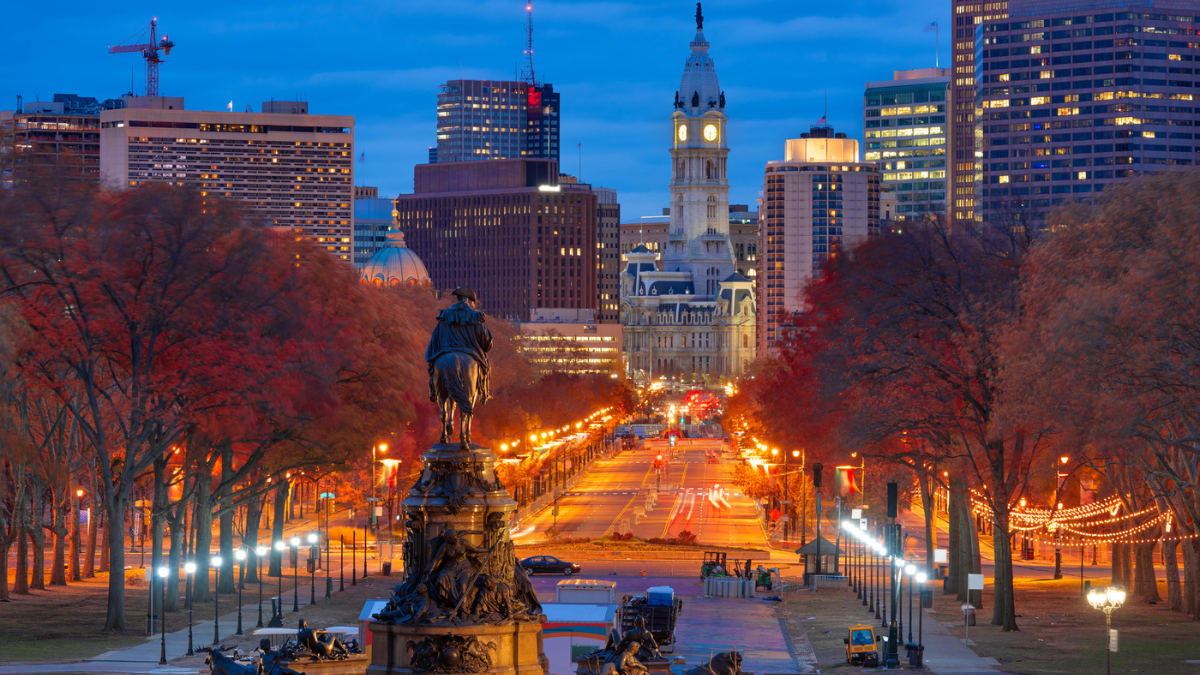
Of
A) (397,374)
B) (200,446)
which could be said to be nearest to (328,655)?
(200,446)

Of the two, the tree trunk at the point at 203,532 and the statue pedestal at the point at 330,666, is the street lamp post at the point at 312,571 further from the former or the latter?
the statue pedestal at the point at 330,666

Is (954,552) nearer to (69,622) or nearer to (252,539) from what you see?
(252,539)

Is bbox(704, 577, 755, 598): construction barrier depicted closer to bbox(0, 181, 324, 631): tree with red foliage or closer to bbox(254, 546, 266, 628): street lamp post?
bbox(254, 546, 266, 628): street lamp post

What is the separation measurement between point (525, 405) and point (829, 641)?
301 ft

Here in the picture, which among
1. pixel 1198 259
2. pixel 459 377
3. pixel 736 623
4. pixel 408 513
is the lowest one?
pixel 736 623

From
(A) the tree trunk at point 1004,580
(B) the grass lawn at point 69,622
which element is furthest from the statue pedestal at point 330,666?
(A) the tree trunk at point 1004,580

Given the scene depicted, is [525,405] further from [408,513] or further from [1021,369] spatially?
[408,513]

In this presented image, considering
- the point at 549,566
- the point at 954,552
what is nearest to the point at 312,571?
the point at 549,566

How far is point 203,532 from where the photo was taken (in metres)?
61.0

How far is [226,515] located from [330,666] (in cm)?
3612

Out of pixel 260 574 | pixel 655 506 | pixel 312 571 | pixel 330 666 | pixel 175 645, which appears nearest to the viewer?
pixel 330 666

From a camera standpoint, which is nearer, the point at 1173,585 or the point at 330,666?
the point at 330,666

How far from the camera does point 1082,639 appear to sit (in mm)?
49094

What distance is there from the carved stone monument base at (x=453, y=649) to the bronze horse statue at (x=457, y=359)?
308 cm
